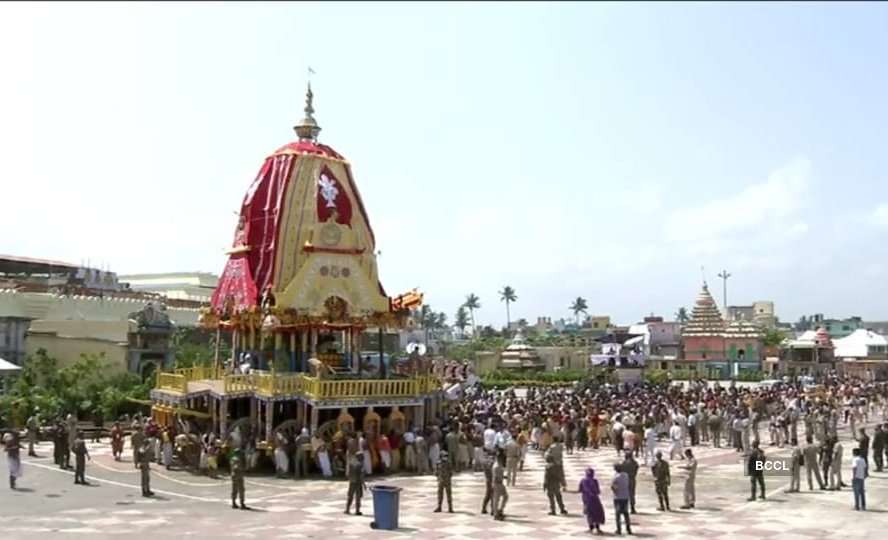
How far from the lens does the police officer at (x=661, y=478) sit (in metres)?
17.5

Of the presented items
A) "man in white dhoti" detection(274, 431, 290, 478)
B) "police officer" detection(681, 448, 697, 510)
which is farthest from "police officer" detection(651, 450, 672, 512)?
"man in white dhoti" detection(274, 431, 290, 478)

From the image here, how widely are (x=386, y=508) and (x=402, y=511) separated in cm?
213

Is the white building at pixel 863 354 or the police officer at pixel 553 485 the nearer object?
the police officer at pixel 553 485

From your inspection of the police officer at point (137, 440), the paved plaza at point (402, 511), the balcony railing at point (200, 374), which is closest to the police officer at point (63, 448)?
the paved plaza at point (402, 511)

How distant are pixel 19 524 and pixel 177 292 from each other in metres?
56.8

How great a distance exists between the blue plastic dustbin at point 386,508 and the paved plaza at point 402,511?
0.96 ft

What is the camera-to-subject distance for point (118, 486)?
70.8 ft

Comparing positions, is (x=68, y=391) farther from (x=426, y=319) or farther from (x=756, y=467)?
(x=426, y=319)

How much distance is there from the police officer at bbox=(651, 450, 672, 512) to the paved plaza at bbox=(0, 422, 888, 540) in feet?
0.84

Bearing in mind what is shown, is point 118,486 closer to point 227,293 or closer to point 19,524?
point 19,524

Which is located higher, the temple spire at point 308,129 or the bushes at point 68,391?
the temple spire at point 308,129

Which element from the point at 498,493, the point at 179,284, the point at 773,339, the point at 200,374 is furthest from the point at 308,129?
the point at 773,339

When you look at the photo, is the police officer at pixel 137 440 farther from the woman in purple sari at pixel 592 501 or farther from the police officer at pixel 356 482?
the woman in purple sari at pixel 592 501

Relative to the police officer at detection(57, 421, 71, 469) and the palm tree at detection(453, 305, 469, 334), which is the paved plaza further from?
the palm tree at detection(453, 305, 469, 334)
